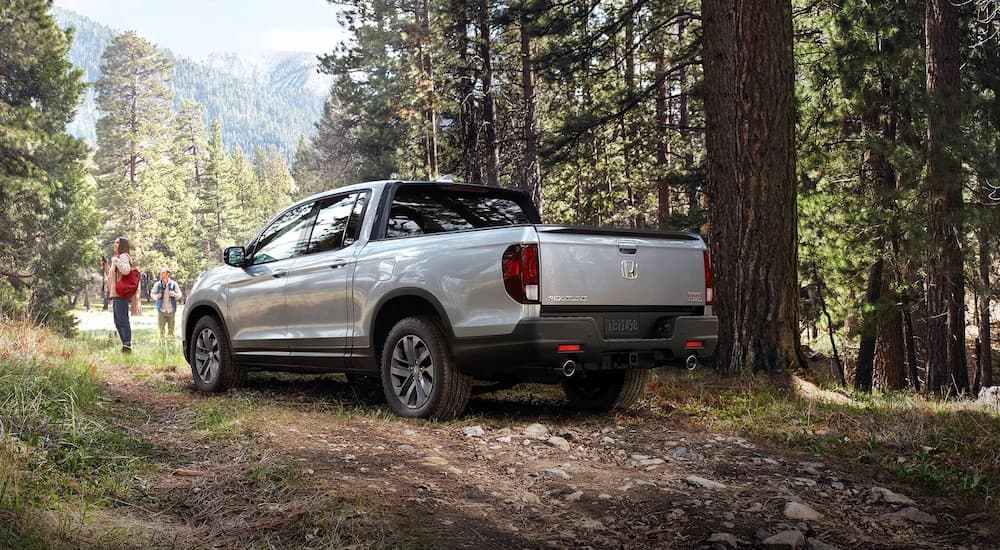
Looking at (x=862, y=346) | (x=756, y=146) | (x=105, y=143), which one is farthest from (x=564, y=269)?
(x=105, y=143)

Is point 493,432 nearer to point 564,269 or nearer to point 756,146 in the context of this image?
point 564,269

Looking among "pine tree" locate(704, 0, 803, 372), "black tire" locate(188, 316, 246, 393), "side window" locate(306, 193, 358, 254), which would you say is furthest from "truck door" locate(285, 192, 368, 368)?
"pine tree" locate(704, 0, 803, 372)

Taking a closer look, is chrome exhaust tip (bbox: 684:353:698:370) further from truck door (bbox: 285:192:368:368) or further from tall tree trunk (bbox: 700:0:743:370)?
truck door (bbox: 285:192:368:368)

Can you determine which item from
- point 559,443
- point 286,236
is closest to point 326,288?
point 286,236

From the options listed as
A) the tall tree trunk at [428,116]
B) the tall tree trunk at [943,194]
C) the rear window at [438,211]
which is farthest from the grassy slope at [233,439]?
the tall tree trunk at [428,116]

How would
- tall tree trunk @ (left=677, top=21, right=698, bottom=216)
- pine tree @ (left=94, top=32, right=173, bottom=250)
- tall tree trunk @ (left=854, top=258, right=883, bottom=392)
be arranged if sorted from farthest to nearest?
pine tree @ (left=94, top=32, right=173, bottom=250) → tall tree trunk @ (left=677, top=21, right=698, bottom=216) → tall tree trunk @ (left=854, top=258, right=883, bottom=392)

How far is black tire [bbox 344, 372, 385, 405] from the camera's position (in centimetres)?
818

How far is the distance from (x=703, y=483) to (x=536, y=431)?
184cm

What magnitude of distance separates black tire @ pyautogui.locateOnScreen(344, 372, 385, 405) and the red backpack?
585 centimetres

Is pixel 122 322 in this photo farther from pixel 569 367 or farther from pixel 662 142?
pixel 662 142

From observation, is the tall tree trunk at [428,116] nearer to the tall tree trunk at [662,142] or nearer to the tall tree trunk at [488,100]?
the tall tree trunk at [488,100]

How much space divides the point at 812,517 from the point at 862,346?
592 inches

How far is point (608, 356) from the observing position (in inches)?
248

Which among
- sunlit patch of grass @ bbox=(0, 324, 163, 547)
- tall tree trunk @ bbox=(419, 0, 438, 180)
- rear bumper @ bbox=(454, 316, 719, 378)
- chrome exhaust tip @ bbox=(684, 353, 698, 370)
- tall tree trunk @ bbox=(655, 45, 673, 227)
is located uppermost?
tall tree trunk @ bbox=(419, 0, 438, 180)
